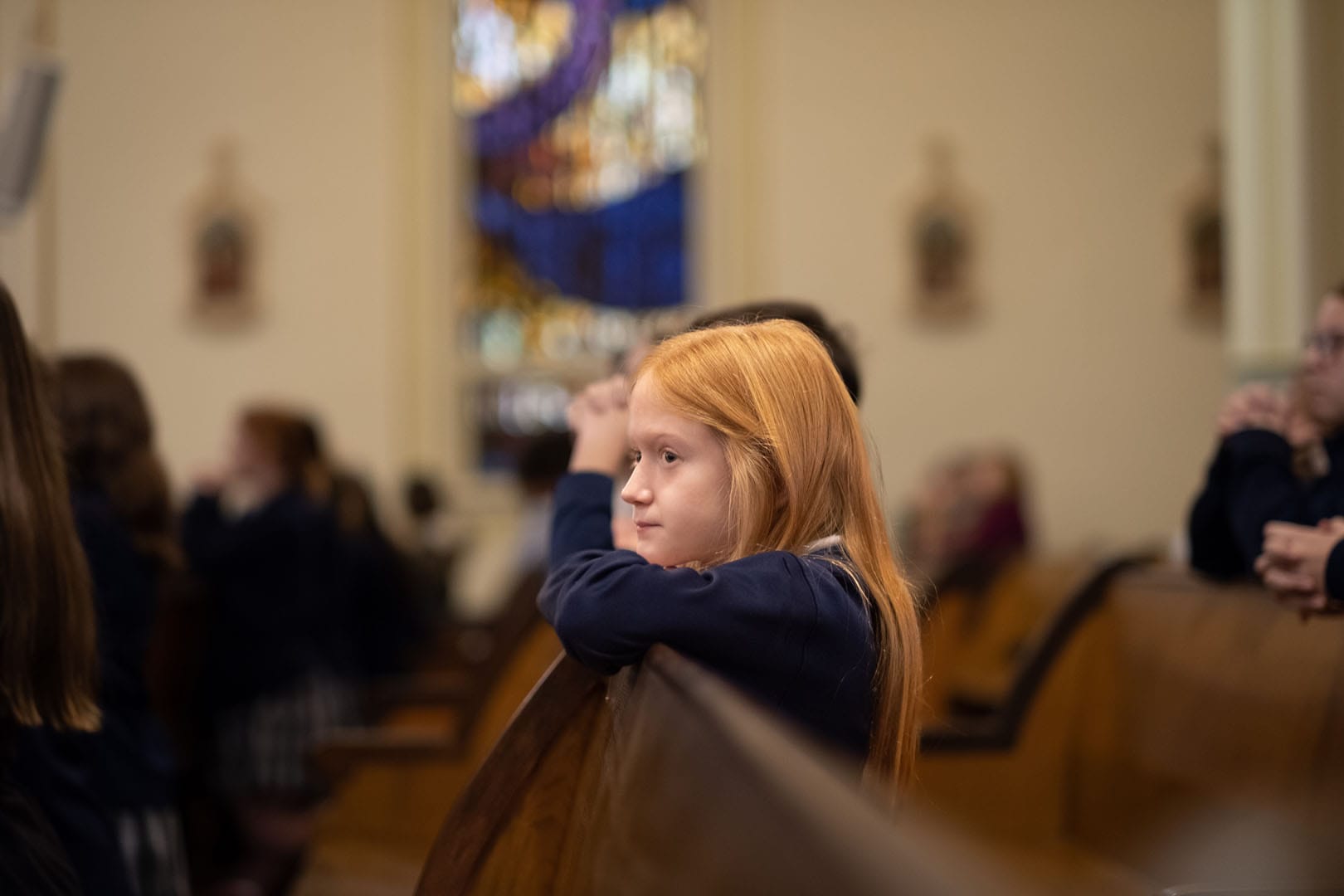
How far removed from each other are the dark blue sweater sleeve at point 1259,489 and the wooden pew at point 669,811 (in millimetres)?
1301

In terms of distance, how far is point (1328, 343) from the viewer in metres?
2.42

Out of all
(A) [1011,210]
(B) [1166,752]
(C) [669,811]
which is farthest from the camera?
(A) [1011,210]

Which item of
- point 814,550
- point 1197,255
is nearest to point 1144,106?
point 1197,255

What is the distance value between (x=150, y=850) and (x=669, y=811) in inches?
79.5

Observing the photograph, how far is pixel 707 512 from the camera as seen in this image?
1.66 m

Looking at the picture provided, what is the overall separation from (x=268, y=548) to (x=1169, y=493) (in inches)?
294

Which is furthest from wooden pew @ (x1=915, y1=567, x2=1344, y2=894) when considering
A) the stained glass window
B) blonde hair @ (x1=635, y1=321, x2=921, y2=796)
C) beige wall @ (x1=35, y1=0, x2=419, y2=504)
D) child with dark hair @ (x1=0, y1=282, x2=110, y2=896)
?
the stained glass window

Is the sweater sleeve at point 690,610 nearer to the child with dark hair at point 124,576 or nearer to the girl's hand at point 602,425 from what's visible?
the girl's hand at point 602,425

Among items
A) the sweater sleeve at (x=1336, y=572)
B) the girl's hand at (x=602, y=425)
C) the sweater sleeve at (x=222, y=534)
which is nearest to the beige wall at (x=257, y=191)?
the sweater sleeve at (x=222, y=534)

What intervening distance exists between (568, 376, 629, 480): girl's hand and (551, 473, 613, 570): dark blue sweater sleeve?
0.14ft

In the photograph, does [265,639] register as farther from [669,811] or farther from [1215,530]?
[669,811]

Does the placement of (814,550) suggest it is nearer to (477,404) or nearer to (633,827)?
(633,827)

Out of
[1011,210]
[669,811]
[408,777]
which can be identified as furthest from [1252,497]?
[1011,210]

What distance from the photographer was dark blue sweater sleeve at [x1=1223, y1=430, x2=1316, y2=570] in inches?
95.6
